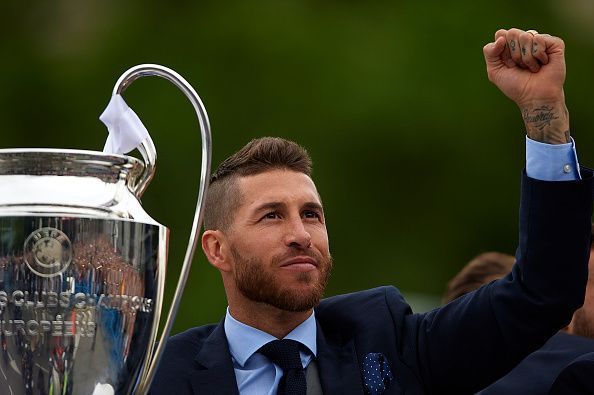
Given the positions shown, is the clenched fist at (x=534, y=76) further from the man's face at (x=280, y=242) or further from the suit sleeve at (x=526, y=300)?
the man's face at (x=280, y=242)

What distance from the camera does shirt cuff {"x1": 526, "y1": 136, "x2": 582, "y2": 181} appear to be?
3.09 meters

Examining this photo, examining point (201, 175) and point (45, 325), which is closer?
point (45, 325)

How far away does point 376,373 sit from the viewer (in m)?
3.35

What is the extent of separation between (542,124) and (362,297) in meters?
0.74

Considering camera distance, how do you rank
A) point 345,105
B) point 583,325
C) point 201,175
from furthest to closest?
point 345,105 < point 583,325 < point 201,175

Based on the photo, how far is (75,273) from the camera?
107 inches

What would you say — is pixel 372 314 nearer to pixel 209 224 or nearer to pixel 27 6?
pixel 209 224

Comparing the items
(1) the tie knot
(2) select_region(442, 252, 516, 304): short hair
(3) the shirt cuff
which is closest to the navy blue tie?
(1) the tie knot

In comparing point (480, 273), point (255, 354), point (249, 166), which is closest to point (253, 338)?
point (255, 354)

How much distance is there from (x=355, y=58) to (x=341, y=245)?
1155mm

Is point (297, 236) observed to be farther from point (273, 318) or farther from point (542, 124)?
point (542, 124)

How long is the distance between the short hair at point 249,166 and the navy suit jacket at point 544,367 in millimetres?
744

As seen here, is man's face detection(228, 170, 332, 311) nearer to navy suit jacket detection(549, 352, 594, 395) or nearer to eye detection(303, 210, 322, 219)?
eye detection(303, 210, 322, 219)

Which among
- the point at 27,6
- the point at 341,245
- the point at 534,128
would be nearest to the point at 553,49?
the point at 534,128
